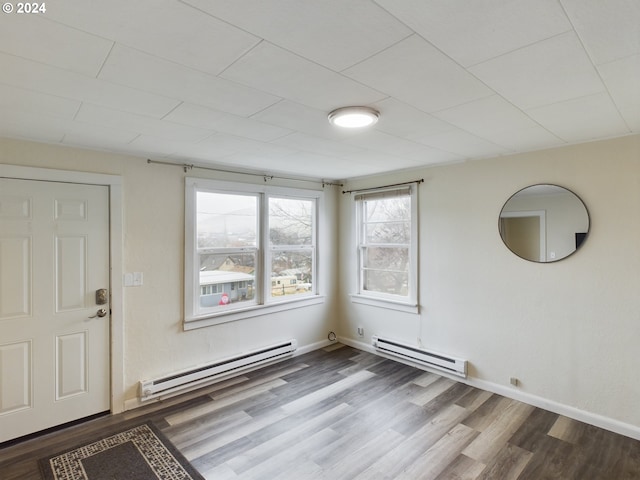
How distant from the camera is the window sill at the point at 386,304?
13.7 ft

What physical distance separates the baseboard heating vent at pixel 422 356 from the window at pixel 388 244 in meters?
0.54

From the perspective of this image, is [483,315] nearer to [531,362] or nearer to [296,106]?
[531,362]

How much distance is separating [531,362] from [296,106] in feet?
10.4

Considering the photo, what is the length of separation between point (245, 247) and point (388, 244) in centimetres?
184

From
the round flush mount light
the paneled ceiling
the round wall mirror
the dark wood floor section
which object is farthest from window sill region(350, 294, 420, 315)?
the round flush mount light

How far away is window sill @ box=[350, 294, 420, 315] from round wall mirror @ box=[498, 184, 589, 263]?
1.33m

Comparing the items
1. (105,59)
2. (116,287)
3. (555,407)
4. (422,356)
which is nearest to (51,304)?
(116,287)

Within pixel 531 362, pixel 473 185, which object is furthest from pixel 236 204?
pixel 531 362

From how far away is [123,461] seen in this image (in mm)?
2457

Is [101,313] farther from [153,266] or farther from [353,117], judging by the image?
[353,117]

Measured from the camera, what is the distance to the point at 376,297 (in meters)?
4.61

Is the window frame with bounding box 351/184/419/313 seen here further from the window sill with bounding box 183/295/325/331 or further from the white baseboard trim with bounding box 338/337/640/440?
the white baseboard trim with bounding box 338/337/640/440

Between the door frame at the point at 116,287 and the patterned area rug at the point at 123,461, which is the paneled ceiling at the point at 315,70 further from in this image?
the patterned area rug at the point at 123,461

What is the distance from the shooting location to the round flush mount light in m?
2.10
